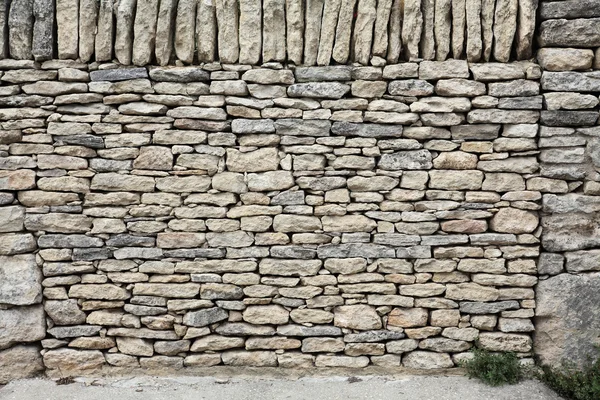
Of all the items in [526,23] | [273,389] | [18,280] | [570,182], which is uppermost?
→ [526,23]

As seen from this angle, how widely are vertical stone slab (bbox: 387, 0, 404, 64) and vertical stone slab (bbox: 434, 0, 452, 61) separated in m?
0.26

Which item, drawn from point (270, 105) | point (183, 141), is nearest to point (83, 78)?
point (183, 141)

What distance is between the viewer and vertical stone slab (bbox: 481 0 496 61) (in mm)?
3576

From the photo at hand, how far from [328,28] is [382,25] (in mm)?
380

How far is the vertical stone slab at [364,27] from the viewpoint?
361cm

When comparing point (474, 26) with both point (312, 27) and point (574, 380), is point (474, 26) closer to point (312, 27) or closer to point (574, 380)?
point (312, 27)

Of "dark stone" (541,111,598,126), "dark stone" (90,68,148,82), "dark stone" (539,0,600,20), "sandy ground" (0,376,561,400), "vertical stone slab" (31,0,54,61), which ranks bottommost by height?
"sandy ground" (0,376,561,400)

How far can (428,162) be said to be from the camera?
3.69 metres

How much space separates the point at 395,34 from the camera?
3.63 meters

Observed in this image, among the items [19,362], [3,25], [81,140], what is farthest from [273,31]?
[19,362]

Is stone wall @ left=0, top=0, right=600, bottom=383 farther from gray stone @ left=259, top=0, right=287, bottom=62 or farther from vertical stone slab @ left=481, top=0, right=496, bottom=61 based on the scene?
vertical stone slab @ left=481, top=0, right=496, bottom=61

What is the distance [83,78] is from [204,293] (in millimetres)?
1784

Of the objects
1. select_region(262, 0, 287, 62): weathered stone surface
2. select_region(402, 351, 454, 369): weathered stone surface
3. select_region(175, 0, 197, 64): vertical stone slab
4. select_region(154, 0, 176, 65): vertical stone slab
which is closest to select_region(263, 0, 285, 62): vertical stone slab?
select_region(262, 0, 287, 62): weathered stone surface

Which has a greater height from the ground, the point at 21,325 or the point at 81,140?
the point at 81,140
